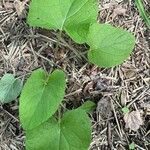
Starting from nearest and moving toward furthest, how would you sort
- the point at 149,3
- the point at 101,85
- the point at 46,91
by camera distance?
the point at 46,91
the point at 101,85
the point at 149,3

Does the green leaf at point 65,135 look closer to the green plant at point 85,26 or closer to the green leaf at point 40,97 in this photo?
the green leaf at point 40,97

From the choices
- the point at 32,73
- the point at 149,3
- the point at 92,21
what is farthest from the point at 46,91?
the point at 149,3

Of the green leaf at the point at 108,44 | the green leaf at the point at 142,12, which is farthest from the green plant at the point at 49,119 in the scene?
the green leaf at the point at 142,12

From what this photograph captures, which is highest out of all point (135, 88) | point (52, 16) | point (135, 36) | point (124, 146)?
point (52, 16)

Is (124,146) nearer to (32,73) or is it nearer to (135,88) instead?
(135,88)

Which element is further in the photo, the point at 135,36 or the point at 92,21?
the point at 135,36

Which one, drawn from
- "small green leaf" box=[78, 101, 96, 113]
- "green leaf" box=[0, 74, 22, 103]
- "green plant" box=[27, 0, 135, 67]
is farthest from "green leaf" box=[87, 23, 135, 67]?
"green leaf" box=[0, 74, 22, 103]

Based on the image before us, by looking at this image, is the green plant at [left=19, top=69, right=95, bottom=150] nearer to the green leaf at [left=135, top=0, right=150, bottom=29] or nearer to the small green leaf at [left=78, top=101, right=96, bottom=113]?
the small green leaf at [left=78, top=101, right=96, bottom=113]

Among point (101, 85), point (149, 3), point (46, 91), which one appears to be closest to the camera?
point (46, 91)

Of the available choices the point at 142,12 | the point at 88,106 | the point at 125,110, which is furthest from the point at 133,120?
the point at 142,12
